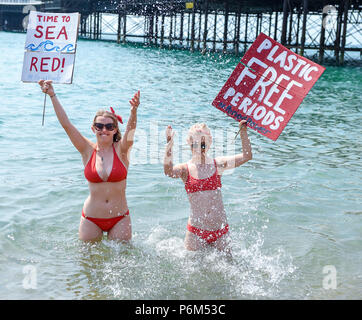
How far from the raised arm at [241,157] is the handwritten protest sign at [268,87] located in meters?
0.29

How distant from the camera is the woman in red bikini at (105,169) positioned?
5.38 m

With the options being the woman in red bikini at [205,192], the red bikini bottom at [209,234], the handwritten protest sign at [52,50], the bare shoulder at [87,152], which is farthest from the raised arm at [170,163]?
the handwritten protest sign at [52,50]

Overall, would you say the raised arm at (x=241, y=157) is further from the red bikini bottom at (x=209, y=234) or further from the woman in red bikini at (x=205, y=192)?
the red bikini bottom at (x=209, y=234)

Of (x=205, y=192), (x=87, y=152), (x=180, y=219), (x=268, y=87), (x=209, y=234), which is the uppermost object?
(x=268, y=87)

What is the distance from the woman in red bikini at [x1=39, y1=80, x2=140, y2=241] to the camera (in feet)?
17.6

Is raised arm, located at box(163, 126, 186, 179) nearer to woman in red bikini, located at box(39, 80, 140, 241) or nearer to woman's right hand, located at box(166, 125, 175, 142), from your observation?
woman's right hand, located at box(166, 125, 175, 142)

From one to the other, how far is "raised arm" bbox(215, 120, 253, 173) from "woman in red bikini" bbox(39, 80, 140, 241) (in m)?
0.95

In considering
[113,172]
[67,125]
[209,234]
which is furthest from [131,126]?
[209,234]

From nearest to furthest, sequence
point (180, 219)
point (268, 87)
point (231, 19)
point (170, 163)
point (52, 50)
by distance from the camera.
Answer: point (170, 163) < point (268, 87) < point (52, 50) < point (180, 219) < point (231, 19)

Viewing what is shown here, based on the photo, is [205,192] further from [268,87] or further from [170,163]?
[268,87]

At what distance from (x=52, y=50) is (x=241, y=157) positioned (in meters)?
3.22

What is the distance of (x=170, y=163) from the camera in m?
5.21

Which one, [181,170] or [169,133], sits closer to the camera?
[169,133]
